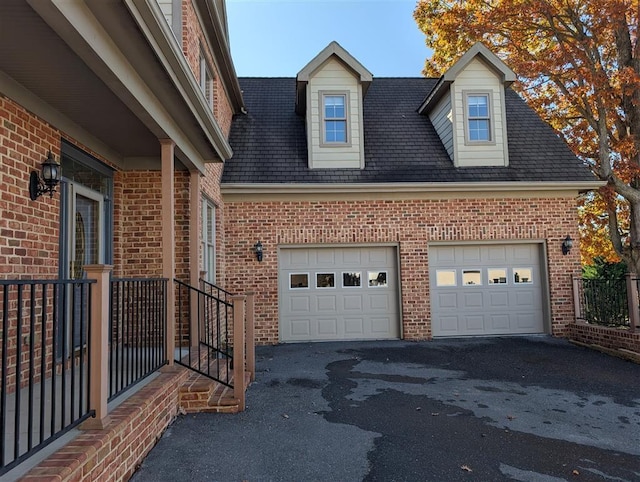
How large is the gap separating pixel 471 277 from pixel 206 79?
6.93 metres

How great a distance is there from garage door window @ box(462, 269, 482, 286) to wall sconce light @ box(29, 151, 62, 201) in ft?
26.2

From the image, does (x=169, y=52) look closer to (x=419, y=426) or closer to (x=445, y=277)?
(x=419, y=426)

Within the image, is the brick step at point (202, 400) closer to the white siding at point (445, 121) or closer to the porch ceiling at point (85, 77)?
the porch ceiling at point (85, 77)

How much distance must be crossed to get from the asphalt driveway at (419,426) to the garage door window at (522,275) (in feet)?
8.60

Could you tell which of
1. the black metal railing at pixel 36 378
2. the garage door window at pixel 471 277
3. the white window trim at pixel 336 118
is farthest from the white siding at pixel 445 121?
the black metal railing at pixel 36 378

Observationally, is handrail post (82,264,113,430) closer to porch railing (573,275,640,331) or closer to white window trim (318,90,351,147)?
white window trim (318,90,351,147)

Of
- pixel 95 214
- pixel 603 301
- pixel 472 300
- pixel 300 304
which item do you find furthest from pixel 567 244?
pixel 95 214

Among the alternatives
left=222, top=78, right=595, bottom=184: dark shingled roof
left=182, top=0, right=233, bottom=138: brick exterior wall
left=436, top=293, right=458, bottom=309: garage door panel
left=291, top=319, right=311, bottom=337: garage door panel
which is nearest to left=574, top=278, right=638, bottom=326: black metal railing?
left=222, top=78, right=595, bottom=184: dark shingled roof

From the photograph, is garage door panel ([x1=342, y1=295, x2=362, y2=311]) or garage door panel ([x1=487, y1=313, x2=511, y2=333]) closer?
garage door panel ([x1=342, y1=295, x2=362, y2=311])

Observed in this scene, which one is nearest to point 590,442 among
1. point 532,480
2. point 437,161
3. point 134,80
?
point 532,480

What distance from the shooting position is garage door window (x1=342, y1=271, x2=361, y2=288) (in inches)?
369

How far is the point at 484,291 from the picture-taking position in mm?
9523

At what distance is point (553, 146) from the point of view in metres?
10.3

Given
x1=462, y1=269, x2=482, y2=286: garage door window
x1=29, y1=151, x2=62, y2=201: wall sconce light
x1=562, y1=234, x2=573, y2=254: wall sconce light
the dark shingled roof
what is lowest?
x1=462, y1=269, x2=482, y2=286: garage door window
